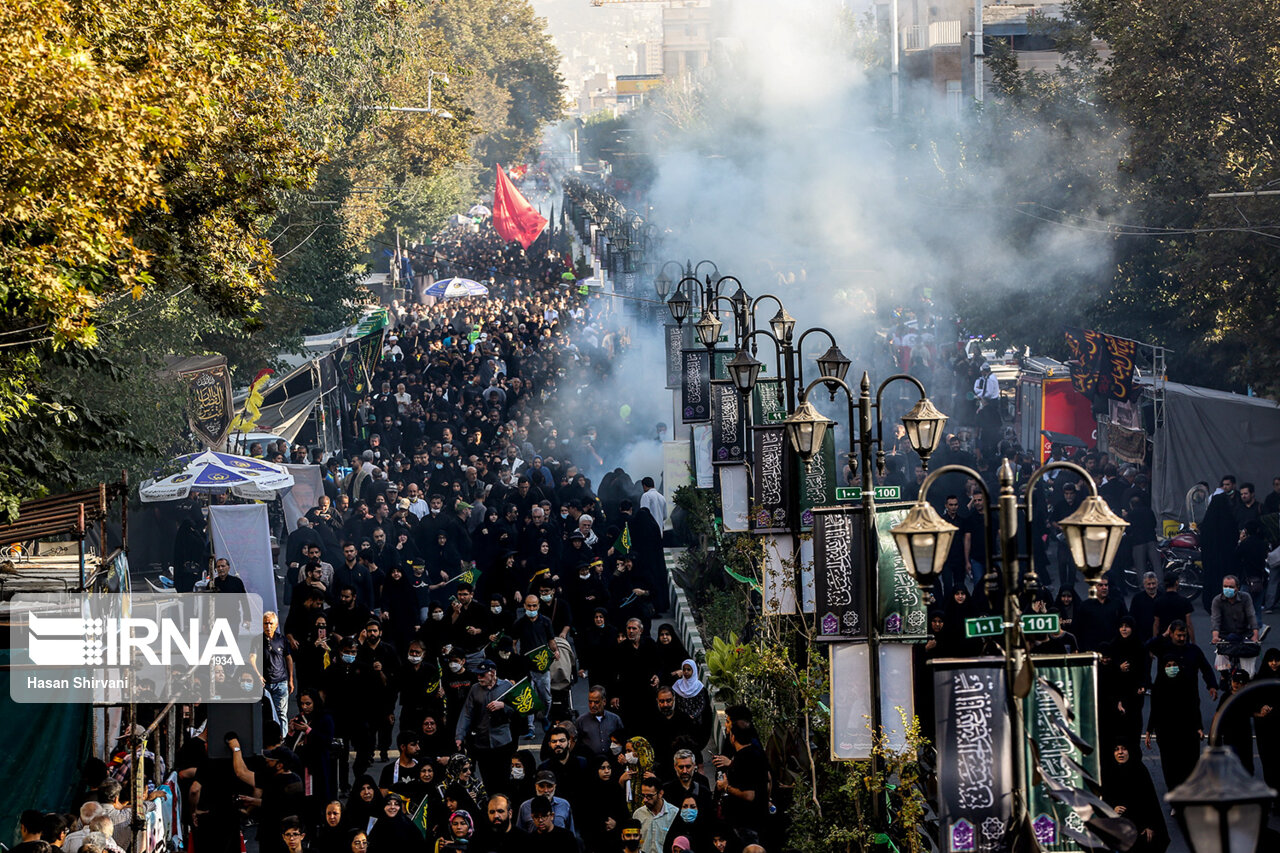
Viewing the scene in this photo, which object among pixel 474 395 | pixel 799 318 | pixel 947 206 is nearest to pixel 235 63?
pixel 474 395

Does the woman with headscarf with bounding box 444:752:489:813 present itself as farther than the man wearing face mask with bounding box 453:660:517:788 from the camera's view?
No

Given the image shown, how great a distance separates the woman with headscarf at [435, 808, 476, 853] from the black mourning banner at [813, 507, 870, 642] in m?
2.30

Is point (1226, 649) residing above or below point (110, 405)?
below

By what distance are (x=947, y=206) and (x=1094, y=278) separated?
476 centimetres

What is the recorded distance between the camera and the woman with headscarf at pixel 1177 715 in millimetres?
10734

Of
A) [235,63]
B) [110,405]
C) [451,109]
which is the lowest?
[110,405]

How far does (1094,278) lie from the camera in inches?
945

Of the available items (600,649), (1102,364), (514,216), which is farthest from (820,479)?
(514,216)

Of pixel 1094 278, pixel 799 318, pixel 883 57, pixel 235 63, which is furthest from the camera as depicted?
pixel 883 57

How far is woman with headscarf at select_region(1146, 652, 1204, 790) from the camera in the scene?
10.7 meters

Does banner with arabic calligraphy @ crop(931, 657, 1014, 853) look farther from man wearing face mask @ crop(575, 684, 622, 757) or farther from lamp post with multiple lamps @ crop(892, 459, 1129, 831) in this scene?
man wearing face mask @ crop(575, 684, 622, 757)

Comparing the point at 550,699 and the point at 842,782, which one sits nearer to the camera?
the point at 842,782

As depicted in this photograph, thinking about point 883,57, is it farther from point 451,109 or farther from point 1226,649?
point 1226,649

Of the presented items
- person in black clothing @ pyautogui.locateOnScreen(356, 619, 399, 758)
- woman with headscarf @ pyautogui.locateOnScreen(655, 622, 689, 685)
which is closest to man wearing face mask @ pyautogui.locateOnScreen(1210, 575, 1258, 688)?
woman with headscarf @ pyautogui.locateOnScreen(655, 622, 689, 685)
